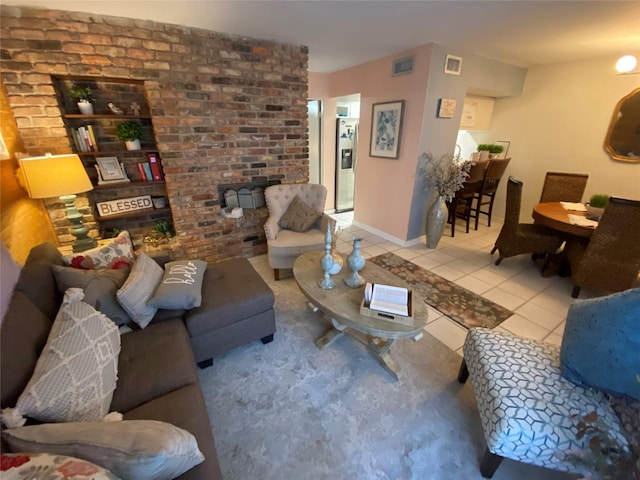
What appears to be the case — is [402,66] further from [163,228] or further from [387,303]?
[163,228]

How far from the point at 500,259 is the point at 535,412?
94.9 inches

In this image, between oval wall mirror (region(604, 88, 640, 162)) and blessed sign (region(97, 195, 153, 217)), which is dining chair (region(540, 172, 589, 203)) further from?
blessed sign (region(97, 195, 153, 217))

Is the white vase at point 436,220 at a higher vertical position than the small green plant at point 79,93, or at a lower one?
lower

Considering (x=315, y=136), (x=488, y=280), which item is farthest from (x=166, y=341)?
(x=315, y=136)

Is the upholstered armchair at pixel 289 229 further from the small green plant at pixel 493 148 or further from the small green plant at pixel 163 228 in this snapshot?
the small green plant at pixel 493 148

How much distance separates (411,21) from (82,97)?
2.99m

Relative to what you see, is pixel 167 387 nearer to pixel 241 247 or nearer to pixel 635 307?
pixel 635 307

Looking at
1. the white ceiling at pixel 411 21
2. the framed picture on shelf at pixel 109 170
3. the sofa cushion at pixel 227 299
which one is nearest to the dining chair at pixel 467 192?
the white ceiling at pixel 411 21

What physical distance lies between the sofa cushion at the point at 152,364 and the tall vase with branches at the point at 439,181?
3.06 meters

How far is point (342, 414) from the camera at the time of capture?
150cm

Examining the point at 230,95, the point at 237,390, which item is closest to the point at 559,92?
the point at 230,95

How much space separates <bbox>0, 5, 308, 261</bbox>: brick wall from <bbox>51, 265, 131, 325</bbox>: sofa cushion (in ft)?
4.52

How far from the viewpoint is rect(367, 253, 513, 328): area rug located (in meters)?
2.27

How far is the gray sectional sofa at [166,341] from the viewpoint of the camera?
1.01 metres
